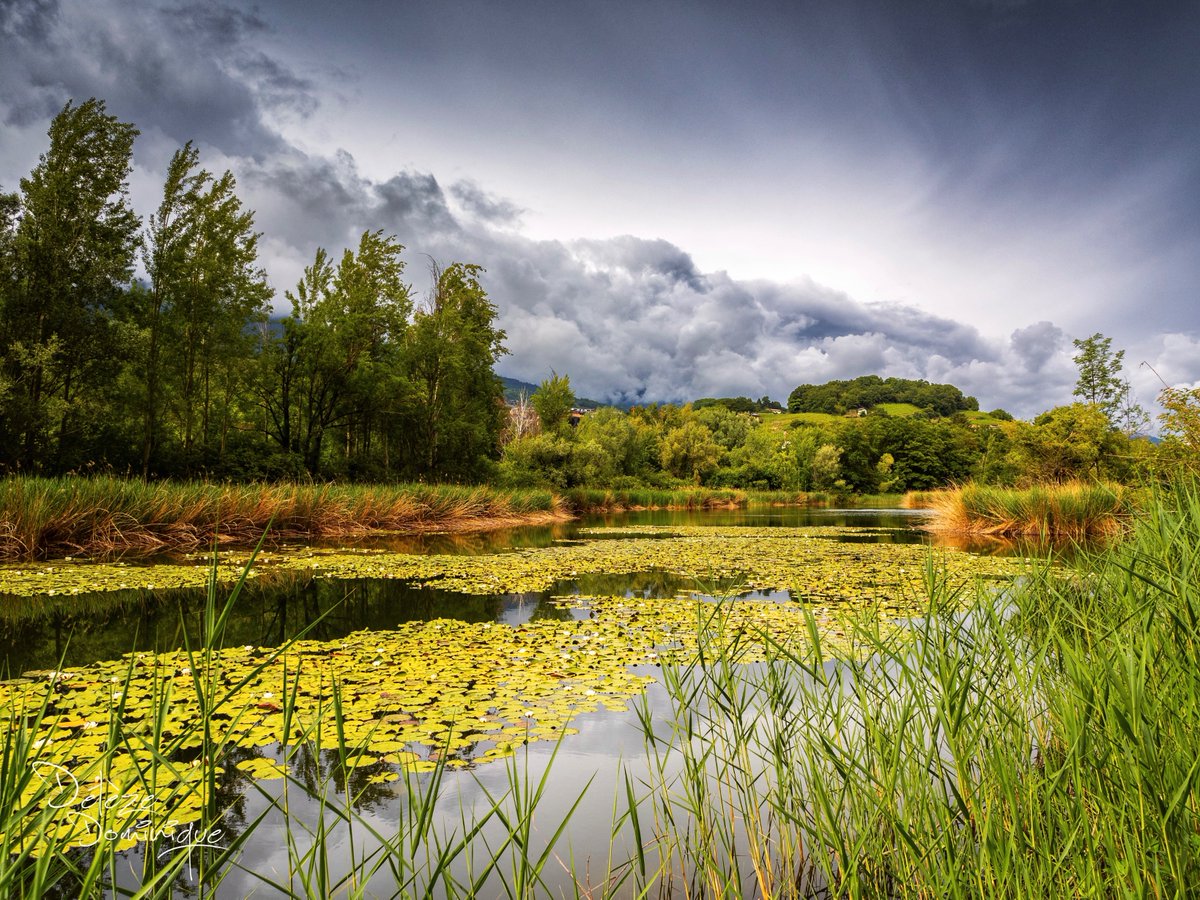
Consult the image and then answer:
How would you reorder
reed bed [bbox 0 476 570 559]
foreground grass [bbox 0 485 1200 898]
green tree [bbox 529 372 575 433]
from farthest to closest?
1. green tree [bbox 529 372 575 433]
2. reed bed [bbox 0 476 570 559]
3. foreground grass [bbox 0 485 1200 898]

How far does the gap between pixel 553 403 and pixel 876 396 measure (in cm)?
8020

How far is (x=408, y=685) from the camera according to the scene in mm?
3307

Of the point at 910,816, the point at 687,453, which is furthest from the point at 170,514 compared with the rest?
the point at 687,453

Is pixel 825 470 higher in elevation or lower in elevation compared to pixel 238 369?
lower

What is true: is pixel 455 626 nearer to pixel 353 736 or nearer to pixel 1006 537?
pixel 353 736

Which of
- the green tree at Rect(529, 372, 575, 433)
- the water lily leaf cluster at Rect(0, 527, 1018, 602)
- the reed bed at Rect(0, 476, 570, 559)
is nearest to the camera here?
the water lily leaf cluster at Rect(0, 527, 1018, 602)

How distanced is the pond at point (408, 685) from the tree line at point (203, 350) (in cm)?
789

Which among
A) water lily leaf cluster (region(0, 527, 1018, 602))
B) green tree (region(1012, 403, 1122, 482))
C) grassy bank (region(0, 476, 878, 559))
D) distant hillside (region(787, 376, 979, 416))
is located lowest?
water lily leaf cluster (region(0, 527, 1018, 602))

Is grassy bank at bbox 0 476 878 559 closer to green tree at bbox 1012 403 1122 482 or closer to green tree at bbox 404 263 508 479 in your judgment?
green tree at bbox 404 263 508 479

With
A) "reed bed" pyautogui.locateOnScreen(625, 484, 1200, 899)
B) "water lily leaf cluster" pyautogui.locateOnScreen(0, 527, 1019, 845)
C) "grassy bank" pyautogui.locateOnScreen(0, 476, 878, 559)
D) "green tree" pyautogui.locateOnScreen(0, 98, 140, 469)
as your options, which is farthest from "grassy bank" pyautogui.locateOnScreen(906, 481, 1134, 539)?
"green tree" pyautogui.locateOnScreen(0, 98, 140, 469)

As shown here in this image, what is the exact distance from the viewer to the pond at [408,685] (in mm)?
1784

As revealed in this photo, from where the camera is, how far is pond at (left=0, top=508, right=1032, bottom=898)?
178cm

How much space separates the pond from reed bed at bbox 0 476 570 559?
3.41ft

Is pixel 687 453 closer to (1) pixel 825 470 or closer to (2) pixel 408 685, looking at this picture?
(1) pixel 825 470
